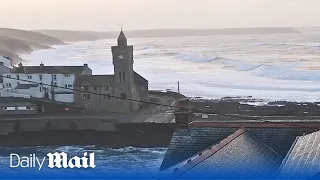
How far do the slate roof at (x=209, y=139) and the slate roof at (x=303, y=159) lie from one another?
15cm

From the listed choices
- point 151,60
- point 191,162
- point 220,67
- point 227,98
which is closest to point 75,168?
point 191,162

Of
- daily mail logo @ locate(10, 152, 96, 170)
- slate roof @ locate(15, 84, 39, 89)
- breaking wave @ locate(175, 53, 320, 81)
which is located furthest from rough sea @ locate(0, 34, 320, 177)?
slate roof @ locate(15, 84, 39, 89)

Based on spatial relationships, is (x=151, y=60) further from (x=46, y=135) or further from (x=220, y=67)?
(x=46, y=135)

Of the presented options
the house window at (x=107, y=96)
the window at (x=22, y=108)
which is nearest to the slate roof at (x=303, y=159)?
the house window at (x=107, y=96)

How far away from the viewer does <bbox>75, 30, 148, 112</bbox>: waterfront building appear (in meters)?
8.22

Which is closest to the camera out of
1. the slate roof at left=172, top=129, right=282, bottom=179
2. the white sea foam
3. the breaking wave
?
the slate roof at left=172, top=129, right=282, bottom=179

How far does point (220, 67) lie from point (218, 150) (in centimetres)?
1262

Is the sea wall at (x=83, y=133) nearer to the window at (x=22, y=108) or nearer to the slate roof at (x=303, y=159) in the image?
the window at (x=22, y=108)

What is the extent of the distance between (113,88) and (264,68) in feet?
22.1

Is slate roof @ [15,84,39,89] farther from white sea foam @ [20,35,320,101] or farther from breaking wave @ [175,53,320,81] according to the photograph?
breaking wave @ [175,53,320,81]

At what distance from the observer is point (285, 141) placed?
2.65 m

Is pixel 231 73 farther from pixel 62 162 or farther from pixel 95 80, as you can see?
pixel 62 162

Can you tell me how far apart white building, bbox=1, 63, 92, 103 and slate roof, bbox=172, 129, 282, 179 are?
6.14 metres

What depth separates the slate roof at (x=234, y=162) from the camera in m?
2.06
